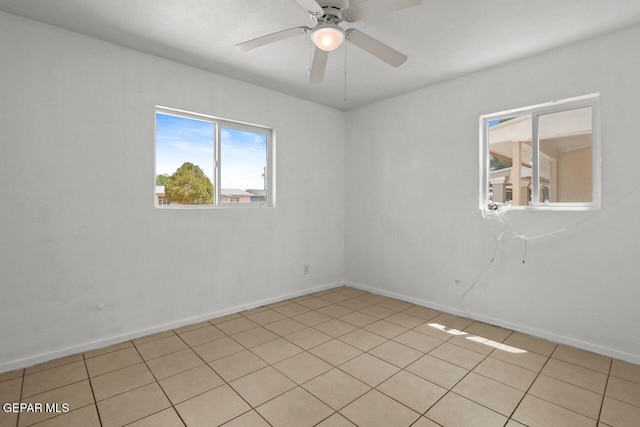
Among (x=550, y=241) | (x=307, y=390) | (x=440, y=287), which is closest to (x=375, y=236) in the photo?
(x=440, y=287)

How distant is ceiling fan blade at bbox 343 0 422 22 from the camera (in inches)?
66.6

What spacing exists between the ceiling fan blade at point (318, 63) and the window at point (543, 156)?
6.42 feet

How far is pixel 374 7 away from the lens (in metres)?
1.77

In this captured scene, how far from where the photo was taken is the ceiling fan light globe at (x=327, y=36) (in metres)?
1.81

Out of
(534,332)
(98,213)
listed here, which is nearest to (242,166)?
(98,213)

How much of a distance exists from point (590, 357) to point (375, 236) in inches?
96.4

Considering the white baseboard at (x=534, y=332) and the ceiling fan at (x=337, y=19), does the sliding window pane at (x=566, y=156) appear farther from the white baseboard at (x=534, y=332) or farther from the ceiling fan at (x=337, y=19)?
the ceiling fan at (x=337, y=19)

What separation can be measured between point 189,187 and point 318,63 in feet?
6.38

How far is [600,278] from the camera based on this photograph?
2.61m

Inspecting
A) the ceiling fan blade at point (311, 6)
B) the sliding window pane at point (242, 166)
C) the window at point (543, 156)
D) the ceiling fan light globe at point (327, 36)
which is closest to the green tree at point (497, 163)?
the window at point (543, 156)

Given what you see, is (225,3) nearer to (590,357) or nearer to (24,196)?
(24,196)

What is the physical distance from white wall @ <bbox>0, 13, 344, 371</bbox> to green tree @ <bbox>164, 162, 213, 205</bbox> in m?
0.20

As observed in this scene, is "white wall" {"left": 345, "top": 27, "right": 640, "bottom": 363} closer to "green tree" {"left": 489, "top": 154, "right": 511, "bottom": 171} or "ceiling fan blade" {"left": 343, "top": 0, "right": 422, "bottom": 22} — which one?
"green tree" {"left": 489, "top": 154, "right": 511, "bottom": 171}

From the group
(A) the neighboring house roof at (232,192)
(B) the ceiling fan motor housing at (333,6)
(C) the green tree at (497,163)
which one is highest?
(B) the ceiling fan motor housing at (333,6)
